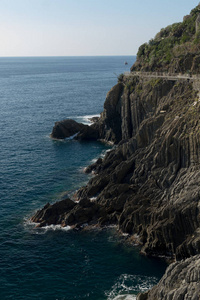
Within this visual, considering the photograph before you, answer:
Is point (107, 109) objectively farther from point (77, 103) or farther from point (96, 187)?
point (77, 103)

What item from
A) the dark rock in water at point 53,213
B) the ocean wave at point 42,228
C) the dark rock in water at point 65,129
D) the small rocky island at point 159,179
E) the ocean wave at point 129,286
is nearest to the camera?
the ocean wave at point 129,286

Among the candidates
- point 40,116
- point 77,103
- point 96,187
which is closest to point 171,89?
point 96,187

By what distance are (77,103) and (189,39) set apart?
299 ft

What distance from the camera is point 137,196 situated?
66.8 m

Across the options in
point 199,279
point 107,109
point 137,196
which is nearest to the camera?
point 199,279

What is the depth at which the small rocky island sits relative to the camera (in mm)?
53809

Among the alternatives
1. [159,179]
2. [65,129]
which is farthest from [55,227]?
[65,129]

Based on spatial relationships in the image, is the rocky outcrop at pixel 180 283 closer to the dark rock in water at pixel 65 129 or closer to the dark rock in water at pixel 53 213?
the dark rock in water at pixel 53 213

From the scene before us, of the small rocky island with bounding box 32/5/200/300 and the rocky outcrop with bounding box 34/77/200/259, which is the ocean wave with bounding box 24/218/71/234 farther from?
the rocky outcrop with bounding box 34/77/200/259

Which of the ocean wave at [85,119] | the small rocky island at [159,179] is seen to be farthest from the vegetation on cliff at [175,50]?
the ocean wave at [85,119]

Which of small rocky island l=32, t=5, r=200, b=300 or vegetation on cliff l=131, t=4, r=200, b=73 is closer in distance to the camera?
small rocky island l=32, t=5, r=200, b=300

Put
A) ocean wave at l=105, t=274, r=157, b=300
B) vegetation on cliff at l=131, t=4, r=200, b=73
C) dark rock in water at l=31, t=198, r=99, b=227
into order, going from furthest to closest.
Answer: vegetation on cliff at l=131, t=4, r=200, b=73 → dark rock in water at l=31, t=198, r=99, b=227 → ocean wave at l=105, t=274, r=157, b=300

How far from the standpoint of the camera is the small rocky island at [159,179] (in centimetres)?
5381

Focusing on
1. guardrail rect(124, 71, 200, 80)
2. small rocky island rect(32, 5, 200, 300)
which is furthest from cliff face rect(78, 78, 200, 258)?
guardrail rect(124, 71, 200, 80)
